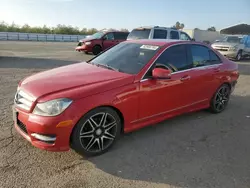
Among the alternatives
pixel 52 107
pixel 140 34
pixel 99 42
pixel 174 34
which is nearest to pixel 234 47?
pixel 174 34

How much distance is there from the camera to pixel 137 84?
3.64 m

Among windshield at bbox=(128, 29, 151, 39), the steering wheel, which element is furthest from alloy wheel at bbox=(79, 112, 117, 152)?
windshield at bbox=(128, 29, 151, 39)

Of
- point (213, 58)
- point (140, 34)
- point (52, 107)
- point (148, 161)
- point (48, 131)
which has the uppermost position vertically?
point (140, 34)

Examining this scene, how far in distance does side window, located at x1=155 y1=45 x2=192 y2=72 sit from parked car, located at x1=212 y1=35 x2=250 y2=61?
42.7 ft

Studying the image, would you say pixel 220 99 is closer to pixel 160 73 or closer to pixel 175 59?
pixel 175 59

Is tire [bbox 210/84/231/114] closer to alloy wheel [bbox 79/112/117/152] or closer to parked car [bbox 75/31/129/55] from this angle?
alloy wheel [bbox 79/112/117/152]

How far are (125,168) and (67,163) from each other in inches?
30.7

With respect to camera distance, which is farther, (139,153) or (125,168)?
(139,153)

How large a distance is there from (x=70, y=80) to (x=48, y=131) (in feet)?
2.88

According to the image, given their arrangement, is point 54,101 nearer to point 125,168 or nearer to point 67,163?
point 67,163

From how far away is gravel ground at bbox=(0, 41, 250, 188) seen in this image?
2889 millimetres

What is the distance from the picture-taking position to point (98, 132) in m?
3.41

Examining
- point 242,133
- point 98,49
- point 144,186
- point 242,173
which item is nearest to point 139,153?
point 144,186

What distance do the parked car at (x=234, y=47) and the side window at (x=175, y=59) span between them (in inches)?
513
